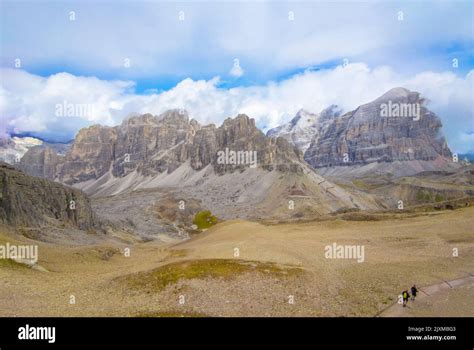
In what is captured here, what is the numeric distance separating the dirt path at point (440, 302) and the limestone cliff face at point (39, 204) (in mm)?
57307

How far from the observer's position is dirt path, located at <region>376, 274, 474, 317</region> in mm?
27219

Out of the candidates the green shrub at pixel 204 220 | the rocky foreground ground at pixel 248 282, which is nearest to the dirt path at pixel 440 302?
the rocky foreground ground at pixel 248 282

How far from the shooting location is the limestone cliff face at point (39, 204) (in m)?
65.4

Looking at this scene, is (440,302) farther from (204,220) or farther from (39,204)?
(204,220)

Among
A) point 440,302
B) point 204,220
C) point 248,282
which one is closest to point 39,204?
point 248,282

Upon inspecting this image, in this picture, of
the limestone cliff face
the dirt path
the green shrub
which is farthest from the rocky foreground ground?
the green shrub

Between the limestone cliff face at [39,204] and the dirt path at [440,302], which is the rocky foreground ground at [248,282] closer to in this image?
the dirt path at [440,302]

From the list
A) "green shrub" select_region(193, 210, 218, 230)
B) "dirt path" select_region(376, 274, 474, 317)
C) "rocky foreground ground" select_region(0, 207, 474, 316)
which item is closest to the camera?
"dirt path" select_region(376, 274, 474, 317)

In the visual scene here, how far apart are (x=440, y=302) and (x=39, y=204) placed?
72522 millimetres

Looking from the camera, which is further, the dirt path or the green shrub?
the green shrub

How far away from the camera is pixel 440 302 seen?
97.5 ft

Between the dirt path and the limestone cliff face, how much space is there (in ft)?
188

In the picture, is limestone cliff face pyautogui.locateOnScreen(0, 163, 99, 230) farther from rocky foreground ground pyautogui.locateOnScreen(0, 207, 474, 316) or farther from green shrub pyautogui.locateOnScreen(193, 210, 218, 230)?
green shrub pyautogui.locateOnScreen(193, 210, 218, 230)
